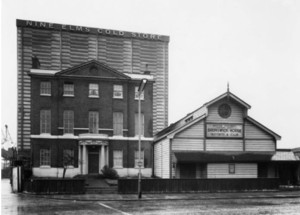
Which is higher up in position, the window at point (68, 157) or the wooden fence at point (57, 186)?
the window at point (68, 157)

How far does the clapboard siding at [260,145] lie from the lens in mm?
34375

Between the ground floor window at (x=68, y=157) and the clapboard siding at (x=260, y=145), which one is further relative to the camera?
the ground floor window at (x=68, y=157)

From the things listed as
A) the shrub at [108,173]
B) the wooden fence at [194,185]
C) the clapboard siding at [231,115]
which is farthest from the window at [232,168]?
the shrub at [108,173]

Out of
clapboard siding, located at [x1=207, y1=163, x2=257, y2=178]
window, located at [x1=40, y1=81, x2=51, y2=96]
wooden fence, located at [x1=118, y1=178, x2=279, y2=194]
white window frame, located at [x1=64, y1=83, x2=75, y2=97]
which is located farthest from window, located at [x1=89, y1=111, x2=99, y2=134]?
wooden fence, located at [x1=118, y1=178, x2=279, y2=194]

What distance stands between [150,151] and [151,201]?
54.9 ft

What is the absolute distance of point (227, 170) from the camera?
33.6 m

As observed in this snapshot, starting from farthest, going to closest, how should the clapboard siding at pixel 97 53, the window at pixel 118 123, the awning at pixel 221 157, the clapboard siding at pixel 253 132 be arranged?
the clapboard siding at pixel 97 53 < the window at pixel 118 123 < the clapboard siding at pixel 253 132 < the awning at pixel 221 157

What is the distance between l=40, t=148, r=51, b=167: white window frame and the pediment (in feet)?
24.8

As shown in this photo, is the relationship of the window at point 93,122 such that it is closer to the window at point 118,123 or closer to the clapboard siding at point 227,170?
the window at point 118,123

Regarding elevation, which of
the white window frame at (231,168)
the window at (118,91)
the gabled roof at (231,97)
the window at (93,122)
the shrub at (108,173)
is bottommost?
the shrub at (108,173)

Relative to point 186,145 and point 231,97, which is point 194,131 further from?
point 231,97

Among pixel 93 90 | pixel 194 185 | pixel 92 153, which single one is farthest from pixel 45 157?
pixel 194 185

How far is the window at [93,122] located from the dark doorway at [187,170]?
9767 millimetres

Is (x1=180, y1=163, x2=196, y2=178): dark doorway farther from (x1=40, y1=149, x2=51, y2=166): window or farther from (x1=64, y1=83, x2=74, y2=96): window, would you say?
(x1=64, y1=83, x2=74, y2=96): window
